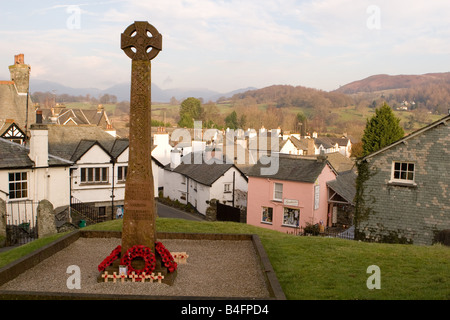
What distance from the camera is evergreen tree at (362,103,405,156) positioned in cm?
4912

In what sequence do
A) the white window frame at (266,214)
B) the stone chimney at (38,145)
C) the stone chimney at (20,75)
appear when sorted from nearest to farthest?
the stone chimney at (38,145), the white window frame at (266,214), the stone chimney at (20,75)

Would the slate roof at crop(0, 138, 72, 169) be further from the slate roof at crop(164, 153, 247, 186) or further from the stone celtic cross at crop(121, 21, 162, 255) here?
the slate roof at crop(164, 153, 247, 186)

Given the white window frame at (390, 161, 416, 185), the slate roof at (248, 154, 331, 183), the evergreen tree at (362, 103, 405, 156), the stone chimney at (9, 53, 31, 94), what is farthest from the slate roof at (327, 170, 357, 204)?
the stone chimney at (9, 53, 31, 94)

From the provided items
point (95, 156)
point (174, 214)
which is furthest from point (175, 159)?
point (95, 156)

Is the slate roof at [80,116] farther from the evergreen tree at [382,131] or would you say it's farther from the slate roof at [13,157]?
the evergreen tree at [382,131]

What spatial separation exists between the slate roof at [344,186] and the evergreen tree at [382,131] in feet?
33.6

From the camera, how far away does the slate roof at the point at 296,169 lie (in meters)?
33.8

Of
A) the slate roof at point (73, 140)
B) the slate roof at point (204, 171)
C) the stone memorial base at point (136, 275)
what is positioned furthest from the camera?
the slate roof at point (204, 171)

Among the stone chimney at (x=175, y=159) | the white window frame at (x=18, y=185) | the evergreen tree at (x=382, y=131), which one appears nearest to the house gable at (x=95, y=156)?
the white window frame at (x=18, y=185)

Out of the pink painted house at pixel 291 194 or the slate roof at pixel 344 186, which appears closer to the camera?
the pink painted house at pixel 291 194

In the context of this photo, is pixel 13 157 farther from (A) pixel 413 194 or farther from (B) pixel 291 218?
(A) pixel 413 194

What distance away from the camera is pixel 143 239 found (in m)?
12.1
